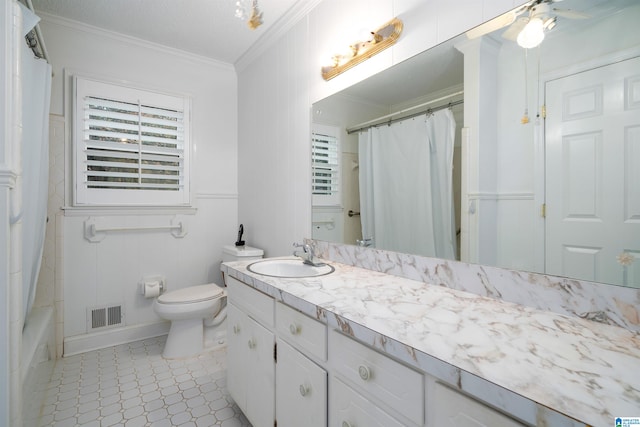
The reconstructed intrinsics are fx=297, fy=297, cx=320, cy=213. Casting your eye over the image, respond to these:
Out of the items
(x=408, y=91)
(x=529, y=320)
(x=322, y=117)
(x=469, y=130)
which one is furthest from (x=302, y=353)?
(x=322, y=117)

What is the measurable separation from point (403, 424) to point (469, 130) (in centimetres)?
103

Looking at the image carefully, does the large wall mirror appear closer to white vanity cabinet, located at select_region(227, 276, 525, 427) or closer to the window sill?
white vanity cabinet, located at select_region(227, 276, 525, 427)

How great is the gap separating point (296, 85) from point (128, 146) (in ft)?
4.81

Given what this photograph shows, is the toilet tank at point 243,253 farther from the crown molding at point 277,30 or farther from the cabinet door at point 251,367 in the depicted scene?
the crown molding at point 277,30

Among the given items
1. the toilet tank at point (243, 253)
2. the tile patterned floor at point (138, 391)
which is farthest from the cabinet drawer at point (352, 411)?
the toilet tank at point (243, 253)

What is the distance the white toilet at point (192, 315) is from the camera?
83.5 inches

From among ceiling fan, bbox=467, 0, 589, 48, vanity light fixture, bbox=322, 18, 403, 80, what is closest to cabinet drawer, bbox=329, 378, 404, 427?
ceiling fan, bbox=467, 0, 589, 48

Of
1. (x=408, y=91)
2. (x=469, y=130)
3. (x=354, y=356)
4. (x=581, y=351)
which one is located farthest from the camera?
(x=408, y=91)

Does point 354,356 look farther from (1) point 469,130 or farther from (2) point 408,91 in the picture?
(2) point 408,91

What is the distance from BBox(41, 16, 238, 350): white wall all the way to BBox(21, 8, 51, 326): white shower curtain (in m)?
0.47

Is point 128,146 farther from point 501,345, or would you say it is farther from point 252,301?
point 501,345

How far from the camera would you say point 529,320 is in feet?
2.80

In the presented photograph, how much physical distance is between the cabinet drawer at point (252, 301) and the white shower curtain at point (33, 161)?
107 cm

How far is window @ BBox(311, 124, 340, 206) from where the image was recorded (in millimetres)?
1842
